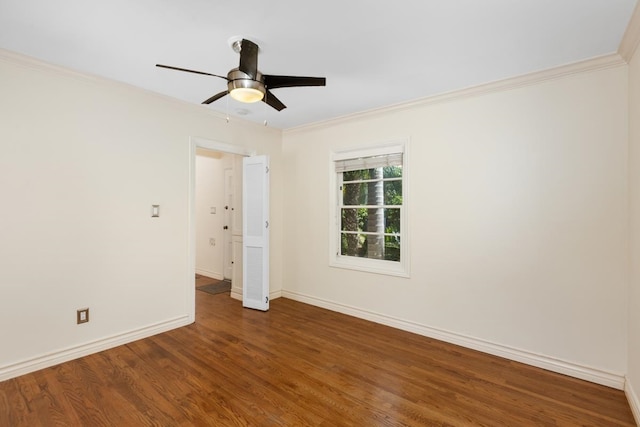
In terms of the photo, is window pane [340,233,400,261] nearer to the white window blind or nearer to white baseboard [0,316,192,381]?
the white window blind

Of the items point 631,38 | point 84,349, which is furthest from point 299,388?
point 631,38

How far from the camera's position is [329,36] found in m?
2.23

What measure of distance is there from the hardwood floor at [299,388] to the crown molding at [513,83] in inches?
98.0

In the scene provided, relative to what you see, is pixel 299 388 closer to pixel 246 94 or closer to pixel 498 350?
pixel 498 350

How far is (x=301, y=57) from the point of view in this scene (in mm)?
2521

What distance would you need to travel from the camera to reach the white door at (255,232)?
13.6 feet

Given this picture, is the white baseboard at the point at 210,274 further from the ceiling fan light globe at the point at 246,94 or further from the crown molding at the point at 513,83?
the ceiling fan light globe at the point at 246,94

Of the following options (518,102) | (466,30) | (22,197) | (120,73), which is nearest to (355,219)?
(518,102)

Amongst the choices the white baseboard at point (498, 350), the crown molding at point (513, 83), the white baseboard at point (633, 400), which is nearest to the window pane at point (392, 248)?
the white baseboard at point (498, 350)

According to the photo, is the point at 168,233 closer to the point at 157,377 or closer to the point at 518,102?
the point at 157,377

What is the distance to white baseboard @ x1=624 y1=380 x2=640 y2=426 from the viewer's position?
2049 millimetres

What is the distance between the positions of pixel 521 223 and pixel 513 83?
126cm

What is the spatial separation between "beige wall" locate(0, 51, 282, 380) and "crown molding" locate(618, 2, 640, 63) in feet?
12.5

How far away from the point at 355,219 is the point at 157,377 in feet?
8.92
